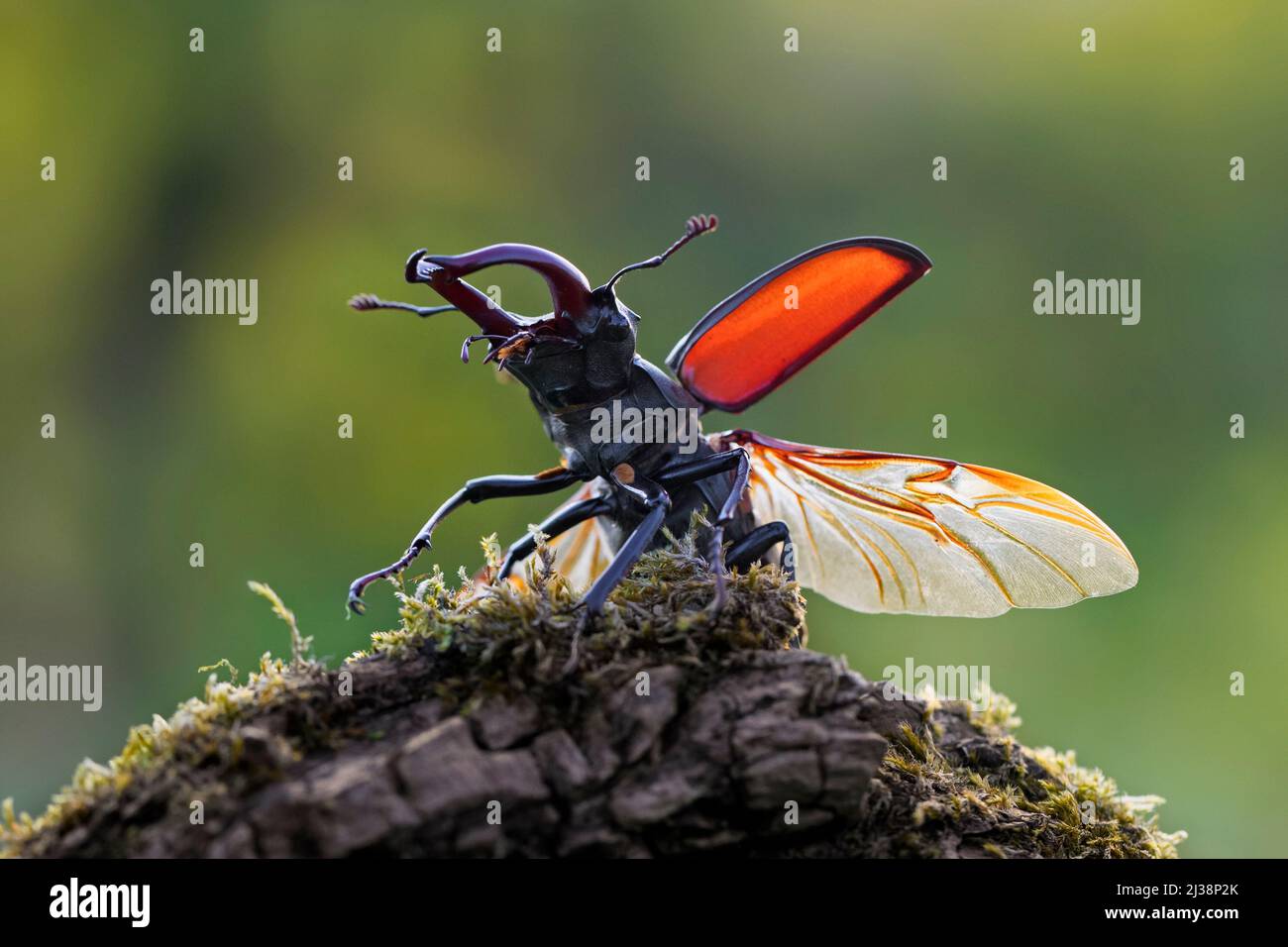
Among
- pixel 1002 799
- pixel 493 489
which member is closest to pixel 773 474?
pixel 493 489

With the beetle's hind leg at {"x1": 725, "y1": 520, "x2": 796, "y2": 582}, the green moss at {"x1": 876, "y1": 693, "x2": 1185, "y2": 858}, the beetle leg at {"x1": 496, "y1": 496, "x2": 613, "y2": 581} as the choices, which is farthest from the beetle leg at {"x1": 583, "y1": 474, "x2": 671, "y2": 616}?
the green moss at {"x1": 876, "y1": 693, "x2": 1185, "y2": 858}

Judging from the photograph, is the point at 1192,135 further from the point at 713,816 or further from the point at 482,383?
the point at 713,816

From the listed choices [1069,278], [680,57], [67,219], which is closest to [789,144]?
[680,57]

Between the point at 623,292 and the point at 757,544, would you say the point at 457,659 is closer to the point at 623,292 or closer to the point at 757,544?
the point at 757,544

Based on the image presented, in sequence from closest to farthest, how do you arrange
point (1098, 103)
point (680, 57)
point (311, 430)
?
1. point (311, 430)
2. point (1098, 103)
3. point (680, 57)

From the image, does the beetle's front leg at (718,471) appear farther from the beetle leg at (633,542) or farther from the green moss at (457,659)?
the green moss at (457,659)
